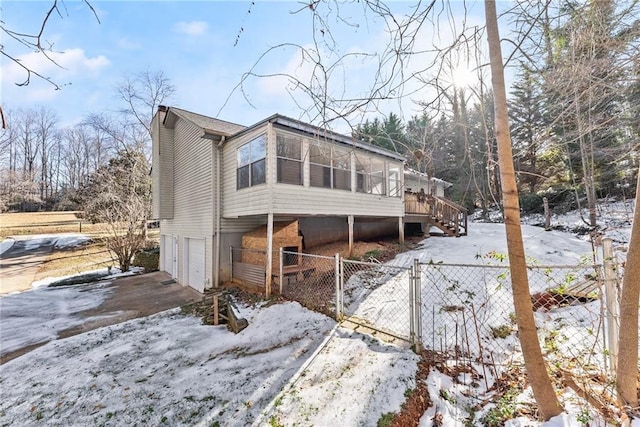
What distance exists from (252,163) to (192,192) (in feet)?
13.2

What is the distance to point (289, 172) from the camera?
8.09 m

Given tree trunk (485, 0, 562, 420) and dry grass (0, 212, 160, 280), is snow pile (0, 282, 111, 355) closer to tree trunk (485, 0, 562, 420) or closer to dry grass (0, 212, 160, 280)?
dry grass (0, 212, 160, 280)

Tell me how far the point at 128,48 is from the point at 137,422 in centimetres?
478

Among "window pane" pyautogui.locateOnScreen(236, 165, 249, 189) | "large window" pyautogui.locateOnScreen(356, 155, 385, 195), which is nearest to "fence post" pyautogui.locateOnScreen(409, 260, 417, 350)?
"window pane" pyautogui.locateOnScreen(236, 165, 249, 189)

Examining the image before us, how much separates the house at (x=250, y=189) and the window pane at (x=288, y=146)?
0.03 metres

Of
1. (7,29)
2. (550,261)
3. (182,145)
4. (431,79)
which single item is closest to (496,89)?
(431,79)

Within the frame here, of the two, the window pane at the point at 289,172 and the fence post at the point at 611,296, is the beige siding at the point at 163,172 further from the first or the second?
the fence post at the point at 611,296

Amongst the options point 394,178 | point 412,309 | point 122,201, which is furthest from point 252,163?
point 122,201

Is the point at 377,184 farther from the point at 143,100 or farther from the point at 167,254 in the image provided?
the point at 143,100

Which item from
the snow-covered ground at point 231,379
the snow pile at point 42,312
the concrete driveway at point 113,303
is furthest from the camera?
the concrete driveway at point 113,303

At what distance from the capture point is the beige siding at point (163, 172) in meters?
12.4

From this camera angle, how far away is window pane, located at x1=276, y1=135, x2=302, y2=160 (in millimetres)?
7836

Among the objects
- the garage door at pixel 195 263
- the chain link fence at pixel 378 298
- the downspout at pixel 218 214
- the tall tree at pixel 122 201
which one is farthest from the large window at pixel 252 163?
the tall tree at pixel 122 201

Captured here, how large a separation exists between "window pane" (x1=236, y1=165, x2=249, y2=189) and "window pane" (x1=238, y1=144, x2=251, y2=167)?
17 cm
